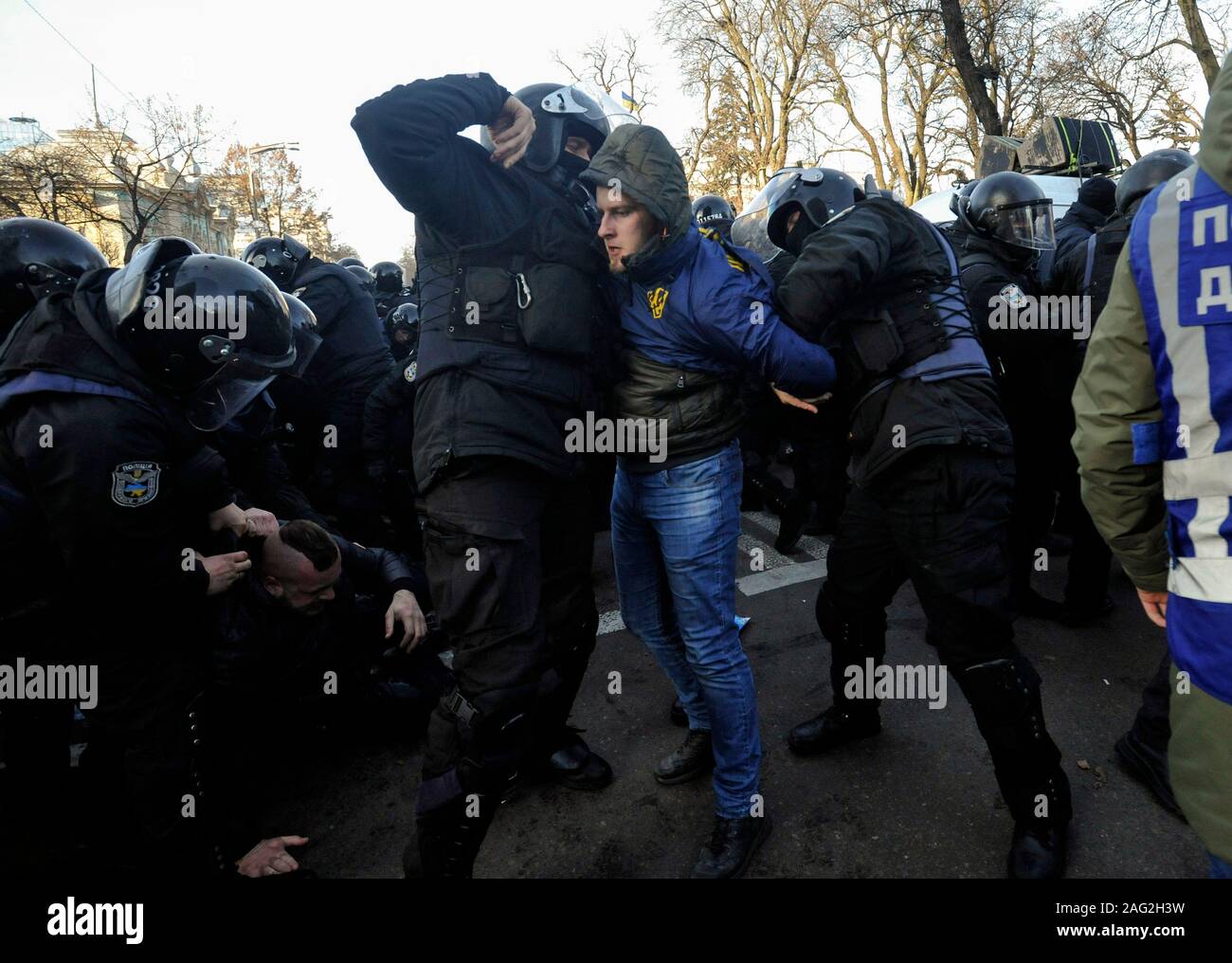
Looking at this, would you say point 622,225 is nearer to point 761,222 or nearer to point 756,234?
point 761,222

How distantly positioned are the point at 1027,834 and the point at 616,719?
59.3 inches

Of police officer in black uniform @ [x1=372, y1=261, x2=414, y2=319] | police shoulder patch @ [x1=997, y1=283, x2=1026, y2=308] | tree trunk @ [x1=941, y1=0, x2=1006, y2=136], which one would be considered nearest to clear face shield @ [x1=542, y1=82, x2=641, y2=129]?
police shoulder patch @ [x1=997, y1=283, x2=1026, y2=308]

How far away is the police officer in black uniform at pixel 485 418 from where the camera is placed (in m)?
1.74

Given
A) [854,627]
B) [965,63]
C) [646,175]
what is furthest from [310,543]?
[965,63]

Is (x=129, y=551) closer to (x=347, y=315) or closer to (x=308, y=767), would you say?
(x=308, y=767)

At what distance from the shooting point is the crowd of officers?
1.77 meters

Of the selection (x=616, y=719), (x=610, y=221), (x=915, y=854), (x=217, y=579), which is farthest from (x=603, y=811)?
(x=610, y=221)

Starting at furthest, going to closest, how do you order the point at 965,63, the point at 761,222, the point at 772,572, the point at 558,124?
the point at 965,63 → the point at 772,572 → the point at 761,222 → the point at 558,124

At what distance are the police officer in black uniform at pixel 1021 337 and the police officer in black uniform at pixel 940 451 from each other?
2.75 feet

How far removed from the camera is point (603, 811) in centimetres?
249

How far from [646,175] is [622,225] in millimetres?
130

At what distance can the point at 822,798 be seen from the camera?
245 cm

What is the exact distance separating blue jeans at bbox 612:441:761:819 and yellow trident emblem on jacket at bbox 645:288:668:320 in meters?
0.43

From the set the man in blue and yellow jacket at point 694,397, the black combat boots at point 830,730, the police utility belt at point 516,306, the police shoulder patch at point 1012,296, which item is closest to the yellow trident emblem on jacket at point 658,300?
the man in blue and yellow jacket at point 694,397
